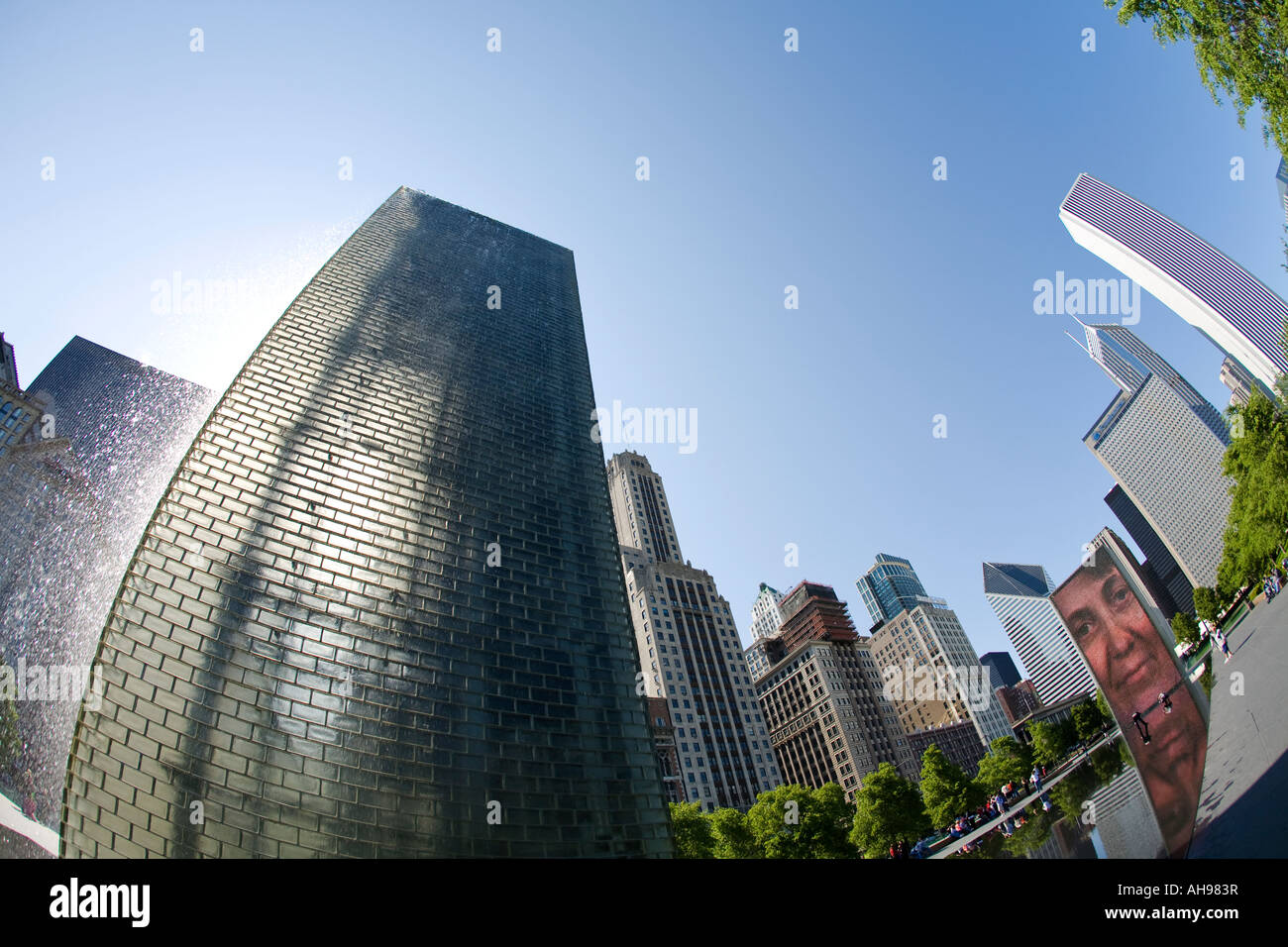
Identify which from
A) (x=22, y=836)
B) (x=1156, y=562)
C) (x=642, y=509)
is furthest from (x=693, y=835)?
(x=1156, y=562)

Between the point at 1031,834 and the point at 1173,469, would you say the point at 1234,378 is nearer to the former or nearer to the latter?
the point at 1173,469

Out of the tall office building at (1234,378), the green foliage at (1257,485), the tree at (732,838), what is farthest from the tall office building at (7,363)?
the tall office building at (1234,378)

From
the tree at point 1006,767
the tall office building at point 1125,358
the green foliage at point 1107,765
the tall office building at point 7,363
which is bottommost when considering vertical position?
the tree at point 1006,767

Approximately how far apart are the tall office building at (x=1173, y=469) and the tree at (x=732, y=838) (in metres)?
133

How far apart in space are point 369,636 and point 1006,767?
213 feet

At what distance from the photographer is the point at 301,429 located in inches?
818

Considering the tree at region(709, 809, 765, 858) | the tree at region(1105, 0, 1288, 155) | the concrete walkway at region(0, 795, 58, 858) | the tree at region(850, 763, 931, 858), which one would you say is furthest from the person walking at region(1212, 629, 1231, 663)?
the concrete walkway at region(0, 795, 58, 858)

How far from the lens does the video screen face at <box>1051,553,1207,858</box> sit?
15344 millimetres

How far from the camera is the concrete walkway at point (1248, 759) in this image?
30.4 feet

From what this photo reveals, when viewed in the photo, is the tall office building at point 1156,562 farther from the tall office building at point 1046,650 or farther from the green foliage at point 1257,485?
the green foliage at point 1257,485

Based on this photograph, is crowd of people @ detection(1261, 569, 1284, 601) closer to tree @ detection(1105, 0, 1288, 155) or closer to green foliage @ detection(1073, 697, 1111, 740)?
tree @ detection(1105, 0, 1288, 155)

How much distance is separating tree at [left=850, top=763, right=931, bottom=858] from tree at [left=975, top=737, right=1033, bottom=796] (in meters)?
11.7

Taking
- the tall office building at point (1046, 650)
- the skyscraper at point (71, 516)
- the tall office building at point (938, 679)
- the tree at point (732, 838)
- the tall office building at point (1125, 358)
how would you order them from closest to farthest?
the skyscraper at point (71, 516) → the tree at point (732, 838) → the tall office building at point (938, 679) → the tall office building at point (1125, 358) → the tall office building at point (1046, 650)
